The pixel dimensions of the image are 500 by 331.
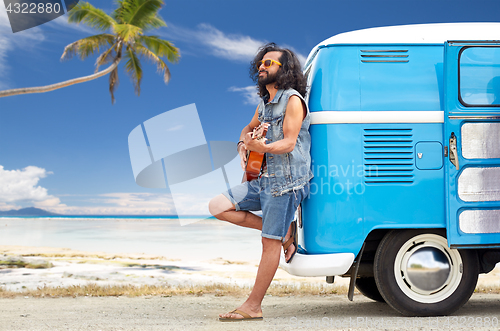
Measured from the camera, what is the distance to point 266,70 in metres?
3.64

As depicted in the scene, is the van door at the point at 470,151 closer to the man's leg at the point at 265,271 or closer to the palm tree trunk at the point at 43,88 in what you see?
the man's leg at the point at 265,271

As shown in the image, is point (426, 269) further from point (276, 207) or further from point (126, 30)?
point (126, 30)

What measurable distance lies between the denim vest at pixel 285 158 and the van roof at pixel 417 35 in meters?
0.71

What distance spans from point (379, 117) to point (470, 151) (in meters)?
0.82

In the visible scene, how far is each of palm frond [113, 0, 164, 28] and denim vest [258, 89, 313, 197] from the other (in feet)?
45.7

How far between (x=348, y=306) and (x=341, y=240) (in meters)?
1.49

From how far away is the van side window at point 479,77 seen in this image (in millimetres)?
3533

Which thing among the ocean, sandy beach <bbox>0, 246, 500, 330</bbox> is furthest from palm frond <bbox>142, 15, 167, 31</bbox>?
sandy beach <bbox>0, 246, 500, 330</bbox>

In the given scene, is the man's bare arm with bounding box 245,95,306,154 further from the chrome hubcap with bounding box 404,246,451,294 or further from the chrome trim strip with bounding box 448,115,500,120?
the chrome hubcap with bounding box 404,246,451,294

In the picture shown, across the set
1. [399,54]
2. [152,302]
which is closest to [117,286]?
[152,302]

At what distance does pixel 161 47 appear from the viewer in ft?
56.1

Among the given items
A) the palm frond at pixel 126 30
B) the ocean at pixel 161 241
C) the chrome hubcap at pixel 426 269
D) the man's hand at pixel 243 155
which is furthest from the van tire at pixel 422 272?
the palm frond at pixel 126 30

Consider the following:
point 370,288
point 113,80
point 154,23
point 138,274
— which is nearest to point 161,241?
point 113,80

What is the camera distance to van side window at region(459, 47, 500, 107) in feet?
11.6
